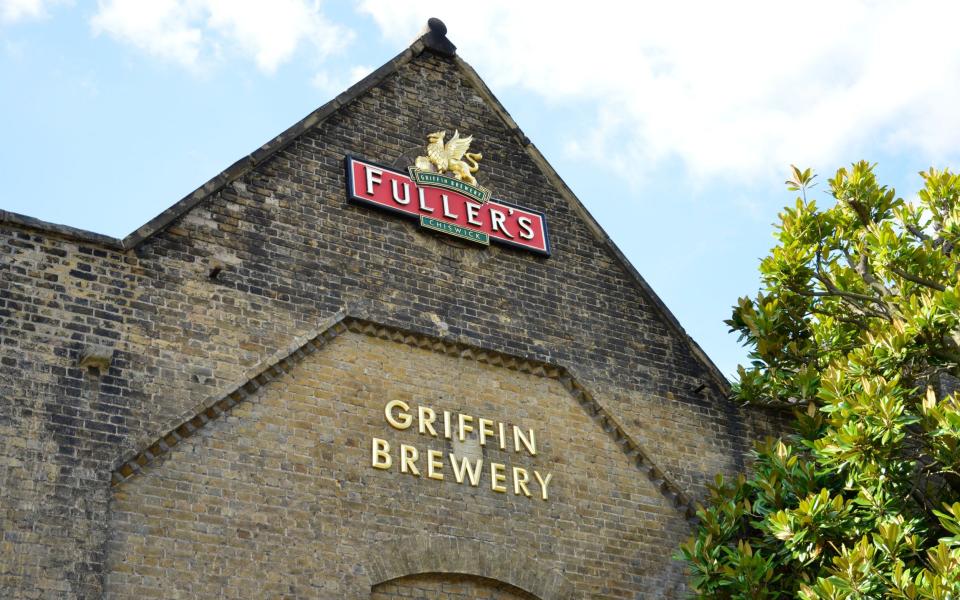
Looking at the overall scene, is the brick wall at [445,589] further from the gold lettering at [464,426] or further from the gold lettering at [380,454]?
the gold lettering at [464,426]

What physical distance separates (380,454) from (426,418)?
0.87 metres

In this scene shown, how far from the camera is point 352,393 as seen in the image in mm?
17062

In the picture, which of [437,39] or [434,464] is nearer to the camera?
[434,464]

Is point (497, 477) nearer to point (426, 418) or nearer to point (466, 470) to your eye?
point (466, 470)

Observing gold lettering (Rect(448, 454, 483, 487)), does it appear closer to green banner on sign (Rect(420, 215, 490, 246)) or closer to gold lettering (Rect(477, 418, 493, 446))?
gold lettering (Rect(477, 418, 493, 446))

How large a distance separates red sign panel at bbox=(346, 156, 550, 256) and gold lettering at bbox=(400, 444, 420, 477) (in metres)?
3.32

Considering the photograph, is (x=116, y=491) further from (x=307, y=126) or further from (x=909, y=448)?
(x=909, y=448)

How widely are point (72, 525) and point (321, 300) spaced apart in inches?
170

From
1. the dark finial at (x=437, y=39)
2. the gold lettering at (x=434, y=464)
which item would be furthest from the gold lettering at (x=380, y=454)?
the dark finial at (x=437, y=39)

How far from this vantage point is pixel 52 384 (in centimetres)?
1529

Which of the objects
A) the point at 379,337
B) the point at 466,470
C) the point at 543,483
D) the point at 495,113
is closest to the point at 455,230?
the point at 379,337

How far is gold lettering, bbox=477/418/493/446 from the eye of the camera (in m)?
17.7

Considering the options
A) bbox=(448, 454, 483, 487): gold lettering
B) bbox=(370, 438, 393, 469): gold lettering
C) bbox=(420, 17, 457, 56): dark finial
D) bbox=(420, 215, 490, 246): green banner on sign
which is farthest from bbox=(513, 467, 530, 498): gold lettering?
bbox=(420, 17, 457, 56): dark finial

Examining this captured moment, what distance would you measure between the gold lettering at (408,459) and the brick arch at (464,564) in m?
0.83
